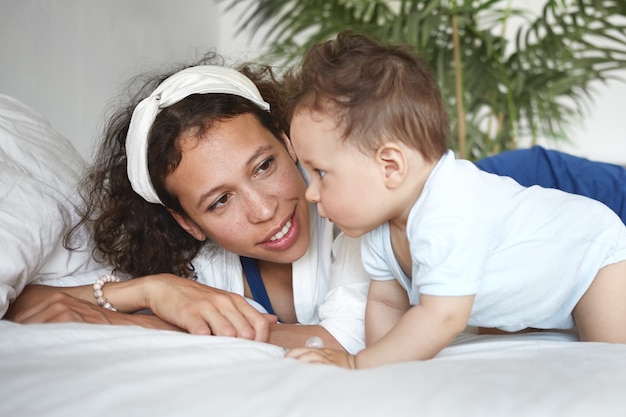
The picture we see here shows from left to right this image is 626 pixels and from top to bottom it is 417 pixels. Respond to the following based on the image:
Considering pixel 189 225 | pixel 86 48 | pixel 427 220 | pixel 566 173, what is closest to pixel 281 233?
pixel 189 225

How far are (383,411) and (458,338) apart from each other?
635 mm

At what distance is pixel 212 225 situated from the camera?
1.39m

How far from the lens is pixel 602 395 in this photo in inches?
30.0

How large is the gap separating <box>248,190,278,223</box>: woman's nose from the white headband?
0.22 meters

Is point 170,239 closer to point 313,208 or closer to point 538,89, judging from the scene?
point 313,208

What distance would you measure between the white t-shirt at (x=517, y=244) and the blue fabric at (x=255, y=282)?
1.32 ft

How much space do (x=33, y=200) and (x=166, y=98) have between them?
1.04 ft

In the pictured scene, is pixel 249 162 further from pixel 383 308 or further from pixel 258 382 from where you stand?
pixel 258 382

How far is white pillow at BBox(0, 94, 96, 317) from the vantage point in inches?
49.8

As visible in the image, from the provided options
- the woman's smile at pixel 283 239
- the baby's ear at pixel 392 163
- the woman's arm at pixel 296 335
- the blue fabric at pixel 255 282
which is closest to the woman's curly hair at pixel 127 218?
the blue fabric at pixel 255 282

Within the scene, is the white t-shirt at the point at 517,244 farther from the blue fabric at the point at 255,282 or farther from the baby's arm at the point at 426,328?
the blue fabric at the point at 255,282

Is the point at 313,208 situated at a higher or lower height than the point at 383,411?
lower

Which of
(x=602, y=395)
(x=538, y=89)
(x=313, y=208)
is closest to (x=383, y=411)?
(x=602, y=395)

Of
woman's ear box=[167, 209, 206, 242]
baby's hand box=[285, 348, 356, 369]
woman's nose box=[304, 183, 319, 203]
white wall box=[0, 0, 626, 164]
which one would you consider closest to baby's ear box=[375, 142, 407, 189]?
woman's nose box=[304, 183, 319, 203]
